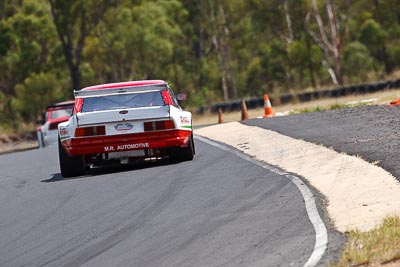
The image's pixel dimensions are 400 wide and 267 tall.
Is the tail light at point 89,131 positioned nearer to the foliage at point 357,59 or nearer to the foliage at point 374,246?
the foliage at point 374,246

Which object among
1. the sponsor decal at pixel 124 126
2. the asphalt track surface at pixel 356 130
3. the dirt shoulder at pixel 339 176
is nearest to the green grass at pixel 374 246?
the dirt shoulder at pixel 339 176

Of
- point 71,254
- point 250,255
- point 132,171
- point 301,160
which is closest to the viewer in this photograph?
point 250,255

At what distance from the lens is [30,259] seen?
9.45 metres

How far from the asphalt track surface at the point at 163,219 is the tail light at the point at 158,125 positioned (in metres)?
0.61

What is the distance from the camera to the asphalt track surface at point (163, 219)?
28.2 feet

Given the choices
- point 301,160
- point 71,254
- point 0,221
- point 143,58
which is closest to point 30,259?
point 71,254

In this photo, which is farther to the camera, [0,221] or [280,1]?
[280,1]

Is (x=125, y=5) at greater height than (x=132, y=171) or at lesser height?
greater

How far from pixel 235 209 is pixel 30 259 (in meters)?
2.40

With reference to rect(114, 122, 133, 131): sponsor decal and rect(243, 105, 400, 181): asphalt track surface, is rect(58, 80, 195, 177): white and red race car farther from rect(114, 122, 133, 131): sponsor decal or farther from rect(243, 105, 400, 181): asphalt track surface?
rect(243, 105, 400, 181): asphalt track surface

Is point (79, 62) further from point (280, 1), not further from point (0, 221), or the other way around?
point (0, 221)

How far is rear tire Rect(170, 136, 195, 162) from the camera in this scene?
1716cm

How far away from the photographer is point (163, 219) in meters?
10.9

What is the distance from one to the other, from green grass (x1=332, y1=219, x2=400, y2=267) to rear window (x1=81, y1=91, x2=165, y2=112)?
889 centimetres
